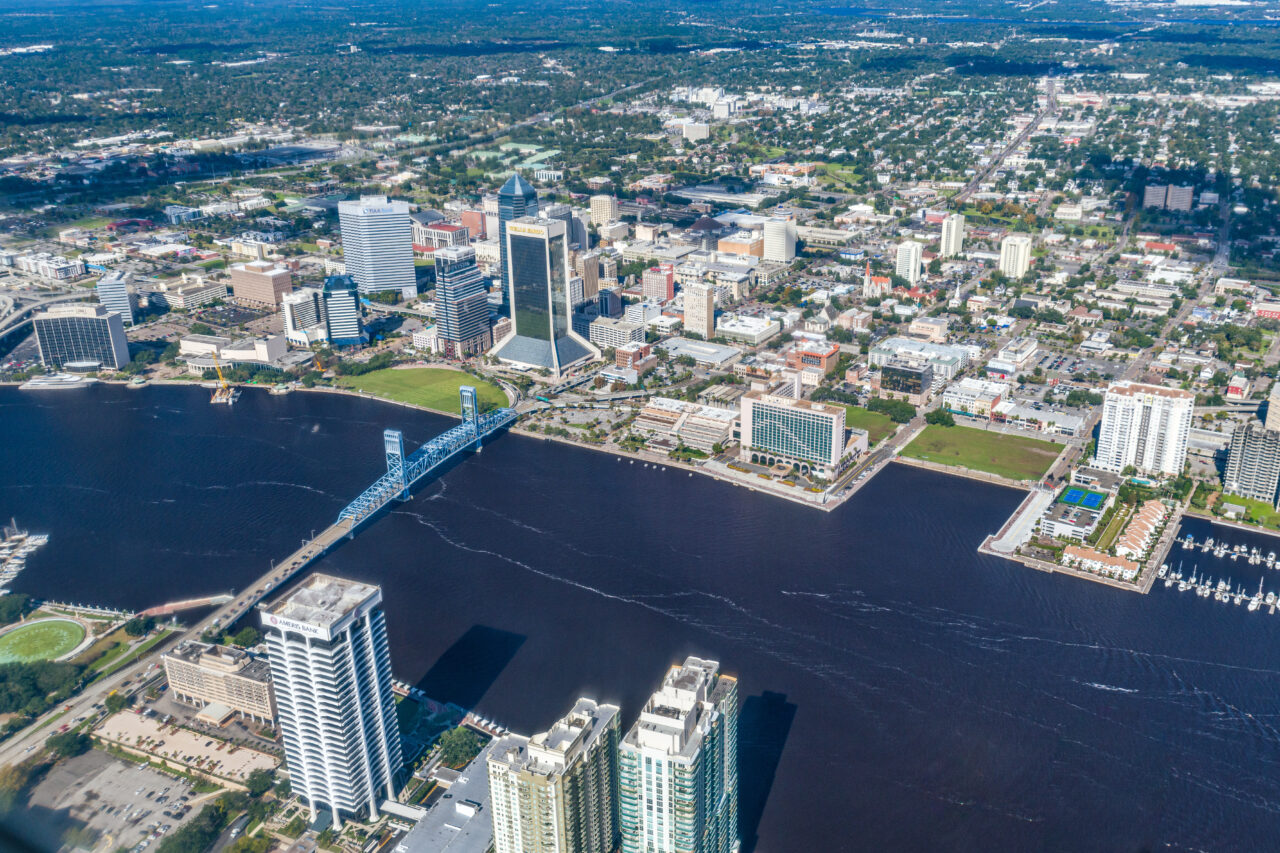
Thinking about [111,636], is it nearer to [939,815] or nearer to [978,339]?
[939,815]

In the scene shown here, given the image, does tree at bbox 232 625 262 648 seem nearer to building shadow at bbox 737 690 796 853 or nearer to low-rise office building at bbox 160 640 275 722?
low-rise office building at bbox 160 640 275 722

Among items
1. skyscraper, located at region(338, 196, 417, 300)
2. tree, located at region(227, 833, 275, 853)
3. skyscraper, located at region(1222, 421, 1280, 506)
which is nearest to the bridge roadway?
tree, located at region(227, 833, 275, 853)

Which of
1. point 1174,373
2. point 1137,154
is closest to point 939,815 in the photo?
point 1174,373

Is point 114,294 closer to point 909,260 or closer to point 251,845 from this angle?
point 251,845

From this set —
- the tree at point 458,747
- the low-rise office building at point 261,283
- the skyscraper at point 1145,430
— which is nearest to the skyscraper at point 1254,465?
the skyscraper at point 1145,430

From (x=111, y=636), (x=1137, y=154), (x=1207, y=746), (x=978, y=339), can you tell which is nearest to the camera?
(x=1207, y=746)

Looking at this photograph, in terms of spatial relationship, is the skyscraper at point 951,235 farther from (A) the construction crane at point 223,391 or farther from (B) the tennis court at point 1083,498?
(A) the construction crane at point 223,391
